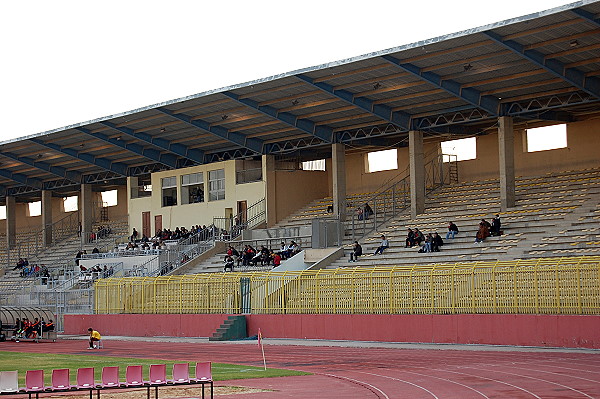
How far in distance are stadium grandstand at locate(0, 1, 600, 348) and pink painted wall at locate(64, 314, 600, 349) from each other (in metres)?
0.06

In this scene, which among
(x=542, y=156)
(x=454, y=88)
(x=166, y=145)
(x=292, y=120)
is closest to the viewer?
(x=454, y=88)

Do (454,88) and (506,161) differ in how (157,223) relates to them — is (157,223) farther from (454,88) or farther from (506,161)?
(454,88)

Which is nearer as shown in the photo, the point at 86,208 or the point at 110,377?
the point at 110,377

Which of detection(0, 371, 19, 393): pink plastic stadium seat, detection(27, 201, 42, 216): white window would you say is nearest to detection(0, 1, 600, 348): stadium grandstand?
detection(27, 201, 42, 216): white window

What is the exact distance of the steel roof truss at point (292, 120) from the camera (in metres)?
46.6

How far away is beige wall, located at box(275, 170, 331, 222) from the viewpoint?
55.6 meters

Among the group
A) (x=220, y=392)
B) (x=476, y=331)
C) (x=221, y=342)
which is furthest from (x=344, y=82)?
(x=220, y=392)

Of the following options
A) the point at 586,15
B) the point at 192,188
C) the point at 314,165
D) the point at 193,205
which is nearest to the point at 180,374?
the point at 586,15

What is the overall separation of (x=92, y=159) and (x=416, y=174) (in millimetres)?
24209

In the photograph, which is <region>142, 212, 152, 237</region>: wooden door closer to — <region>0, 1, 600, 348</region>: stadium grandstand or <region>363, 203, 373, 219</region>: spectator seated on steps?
<region>0, 1, 600, 348</region>: stadium grandstand

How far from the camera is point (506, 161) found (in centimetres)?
4247

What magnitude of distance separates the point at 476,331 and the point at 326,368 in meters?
7.39

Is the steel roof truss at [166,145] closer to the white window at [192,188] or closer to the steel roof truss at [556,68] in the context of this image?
the white window at [192,188]

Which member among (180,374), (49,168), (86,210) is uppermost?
(49,168)
